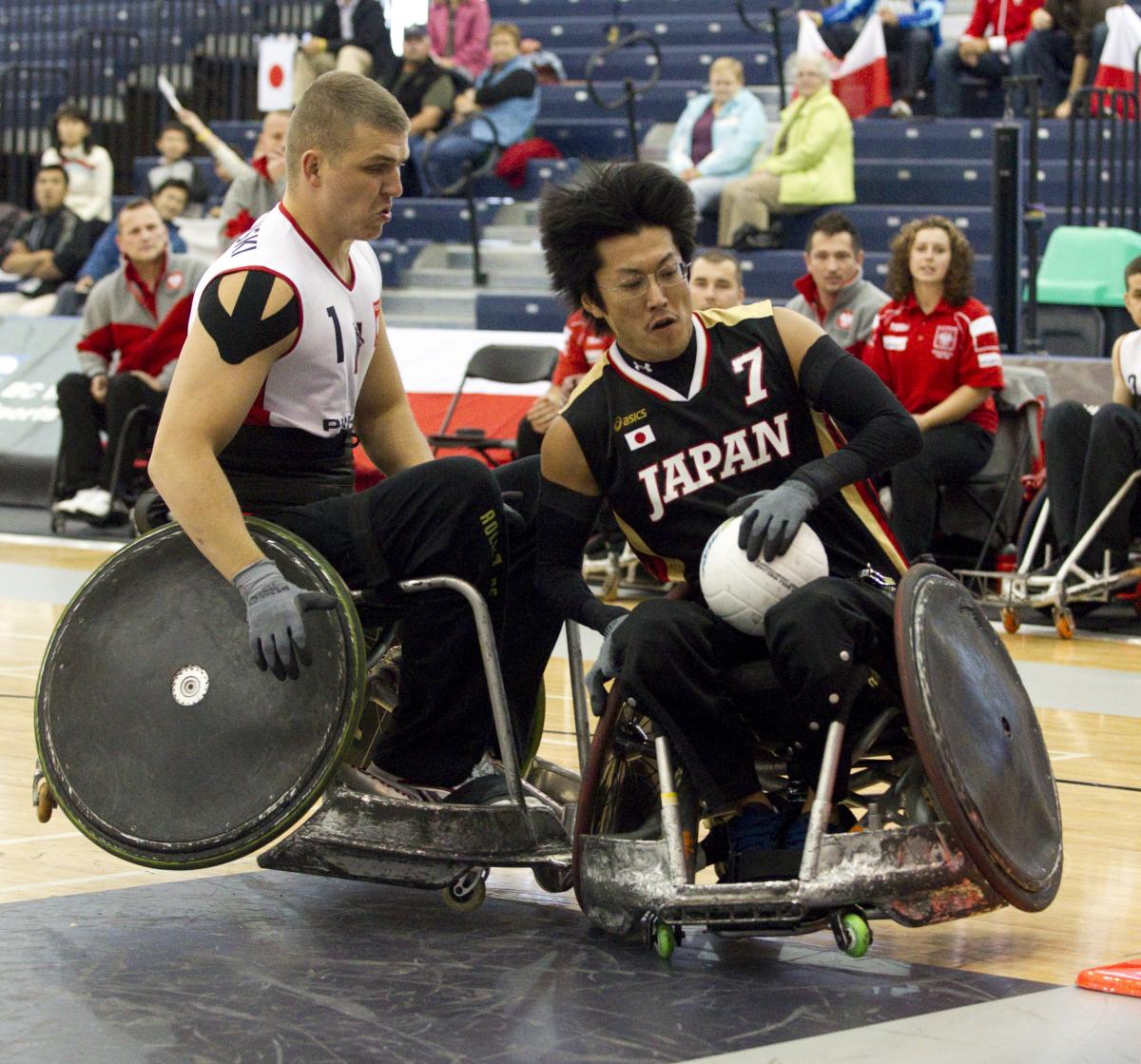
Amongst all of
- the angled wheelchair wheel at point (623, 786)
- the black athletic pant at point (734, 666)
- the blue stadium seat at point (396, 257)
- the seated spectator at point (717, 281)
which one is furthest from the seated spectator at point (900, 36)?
the black athletic pant at point (734, 666)

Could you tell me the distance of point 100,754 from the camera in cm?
351

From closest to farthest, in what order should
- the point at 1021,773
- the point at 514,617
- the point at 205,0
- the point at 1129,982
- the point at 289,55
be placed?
the point at 1129,982 < the point at 1021,773 < the point at 514,617 < the point at 289,55 < the point at 205,0

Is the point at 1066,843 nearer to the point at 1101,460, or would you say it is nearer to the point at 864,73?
the point at 1101,460

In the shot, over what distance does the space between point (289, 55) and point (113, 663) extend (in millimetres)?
12414

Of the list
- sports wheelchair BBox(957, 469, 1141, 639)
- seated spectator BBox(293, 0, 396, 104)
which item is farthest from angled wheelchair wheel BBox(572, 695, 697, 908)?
seated spectator BBox(293, 0, 396, 104)

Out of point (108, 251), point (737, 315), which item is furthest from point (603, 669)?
point (108, 251)

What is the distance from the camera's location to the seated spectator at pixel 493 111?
1360 centimetres

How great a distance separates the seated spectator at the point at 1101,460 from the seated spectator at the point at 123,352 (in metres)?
4.48

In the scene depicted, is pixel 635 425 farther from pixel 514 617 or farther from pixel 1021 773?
pixel 1021 773

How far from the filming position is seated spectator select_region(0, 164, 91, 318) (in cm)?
1408

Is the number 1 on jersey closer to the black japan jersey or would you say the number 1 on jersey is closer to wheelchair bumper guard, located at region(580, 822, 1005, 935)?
the black japan jersey

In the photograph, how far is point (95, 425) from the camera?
10344 millimetres

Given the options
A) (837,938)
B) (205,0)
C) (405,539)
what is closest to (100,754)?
(405,539)

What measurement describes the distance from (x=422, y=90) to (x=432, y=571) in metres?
10.9
